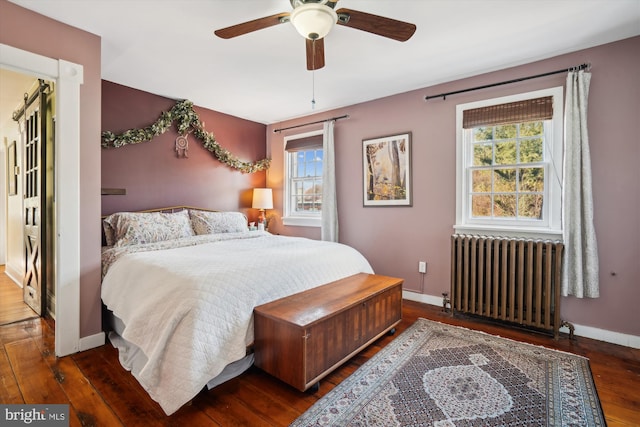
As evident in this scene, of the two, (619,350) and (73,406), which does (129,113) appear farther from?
(619,350)

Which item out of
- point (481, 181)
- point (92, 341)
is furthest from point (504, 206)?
point (92, 341)

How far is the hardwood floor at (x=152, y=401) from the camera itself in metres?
1.67

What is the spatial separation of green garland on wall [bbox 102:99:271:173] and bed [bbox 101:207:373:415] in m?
0.91

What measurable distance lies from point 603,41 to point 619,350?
8.21ft

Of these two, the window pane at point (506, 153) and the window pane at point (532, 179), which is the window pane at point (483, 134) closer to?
the window pane at point (506, 153)

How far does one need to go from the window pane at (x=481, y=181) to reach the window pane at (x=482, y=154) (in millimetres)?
87

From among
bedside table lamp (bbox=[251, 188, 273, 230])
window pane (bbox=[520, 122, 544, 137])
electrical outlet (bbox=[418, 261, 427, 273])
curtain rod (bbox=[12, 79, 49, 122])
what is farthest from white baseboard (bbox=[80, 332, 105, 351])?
window pane (bbox=[520, 122, 544, 137])

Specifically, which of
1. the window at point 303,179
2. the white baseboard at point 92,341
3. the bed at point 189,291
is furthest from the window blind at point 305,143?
the white baseboard at point 92,341

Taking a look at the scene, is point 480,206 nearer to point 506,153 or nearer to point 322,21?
point 506,153

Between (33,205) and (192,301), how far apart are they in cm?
279

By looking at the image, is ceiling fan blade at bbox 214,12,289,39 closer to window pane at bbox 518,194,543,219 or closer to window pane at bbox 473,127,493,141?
window pane at bbox 473,127,493,141

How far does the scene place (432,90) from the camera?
11.6ft

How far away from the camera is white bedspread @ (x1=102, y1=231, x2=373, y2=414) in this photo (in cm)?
173

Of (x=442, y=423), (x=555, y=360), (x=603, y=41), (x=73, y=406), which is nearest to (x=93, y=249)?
(x=73, y=406)
